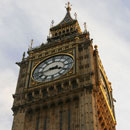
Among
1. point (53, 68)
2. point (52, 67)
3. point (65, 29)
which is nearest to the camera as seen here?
point (53, 68)

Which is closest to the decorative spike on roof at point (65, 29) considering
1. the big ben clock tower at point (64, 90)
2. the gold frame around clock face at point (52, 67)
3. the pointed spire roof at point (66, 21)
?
the pointed spire roof at point (66, 21)

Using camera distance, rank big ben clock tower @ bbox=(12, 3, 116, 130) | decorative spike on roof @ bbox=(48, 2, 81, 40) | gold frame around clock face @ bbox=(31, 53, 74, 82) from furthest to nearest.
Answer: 1. decorative spike on roof @ bbox=(48, 2, 81, 40)
2. gold frame around clock face @ bbox=(31, 53, 74, 82)
3. big ben clock tower @ bbox=(12, 3, 116, 130)

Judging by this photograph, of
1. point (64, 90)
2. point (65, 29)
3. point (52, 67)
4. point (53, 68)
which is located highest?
point (65, 29)

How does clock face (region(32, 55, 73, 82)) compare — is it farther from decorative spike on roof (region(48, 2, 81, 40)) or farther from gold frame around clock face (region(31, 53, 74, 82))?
decorative spike on roof (region(48, 2, 81, 40))

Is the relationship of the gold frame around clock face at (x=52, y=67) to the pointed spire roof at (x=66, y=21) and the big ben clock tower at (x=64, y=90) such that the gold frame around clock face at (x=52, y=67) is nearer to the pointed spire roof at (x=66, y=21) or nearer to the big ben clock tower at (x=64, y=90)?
the big ben clock tower at (x=64, y=90)

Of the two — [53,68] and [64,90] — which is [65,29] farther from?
[64,90]

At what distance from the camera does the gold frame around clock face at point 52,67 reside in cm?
4531

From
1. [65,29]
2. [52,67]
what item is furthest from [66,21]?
[52,67]

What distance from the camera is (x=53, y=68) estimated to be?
4672 cm

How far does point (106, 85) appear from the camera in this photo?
49.1 metres

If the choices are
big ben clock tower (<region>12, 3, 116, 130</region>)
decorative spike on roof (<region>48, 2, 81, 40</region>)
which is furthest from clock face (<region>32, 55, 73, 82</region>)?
decorative spike on roof (<region>48, 2, 81, 40</region>)

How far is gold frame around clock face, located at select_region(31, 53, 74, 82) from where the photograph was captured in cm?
4531

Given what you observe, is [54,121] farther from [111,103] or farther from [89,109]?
[111,103]

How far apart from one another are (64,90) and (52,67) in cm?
502
